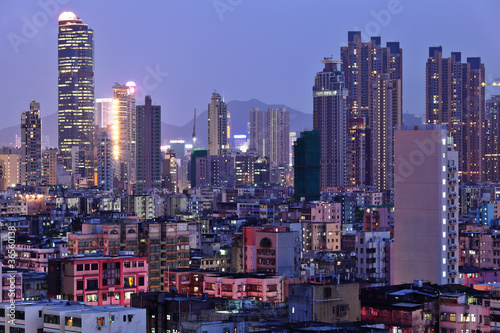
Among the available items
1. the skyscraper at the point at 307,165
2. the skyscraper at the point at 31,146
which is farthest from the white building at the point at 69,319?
the skyscraper at the point at 31,146

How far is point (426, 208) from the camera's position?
200ft

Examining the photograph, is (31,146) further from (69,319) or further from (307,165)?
(69,319)

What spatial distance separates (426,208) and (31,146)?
5531 inches

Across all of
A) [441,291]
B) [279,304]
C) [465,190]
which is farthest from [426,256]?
[465,190]

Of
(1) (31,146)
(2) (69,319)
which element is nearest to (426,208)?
(2) (69,319)

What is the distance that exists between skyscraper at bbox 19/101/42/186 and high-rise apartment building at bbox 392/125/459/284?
130 meters

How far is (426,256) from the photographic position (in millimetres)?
60625

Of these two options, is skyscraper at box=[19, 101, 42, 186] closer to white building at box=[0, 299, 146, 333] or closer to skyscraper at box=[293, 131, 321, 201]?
skyscraper at box=[293, 131, 321, 201]

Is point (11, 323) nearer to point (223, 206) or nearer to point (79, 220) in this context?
point (79, 220)

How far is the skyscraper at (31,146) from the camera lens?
616 ft

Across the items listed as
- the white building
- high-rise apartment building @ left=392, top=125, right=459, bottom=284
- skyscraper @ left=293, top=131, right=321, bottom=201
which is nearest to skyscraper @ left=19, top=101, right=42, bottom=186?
skyscraper @ left=293, top=131, right=321, bottom=201

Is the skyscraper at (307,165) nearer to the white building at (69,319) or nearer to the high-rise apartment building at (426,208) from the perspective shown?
the high-rise apartment building at (426,208)

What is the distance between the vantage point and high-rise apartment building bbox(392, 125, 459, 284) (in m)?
60.6

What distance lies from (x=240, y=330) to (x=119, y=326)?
14.7ft
